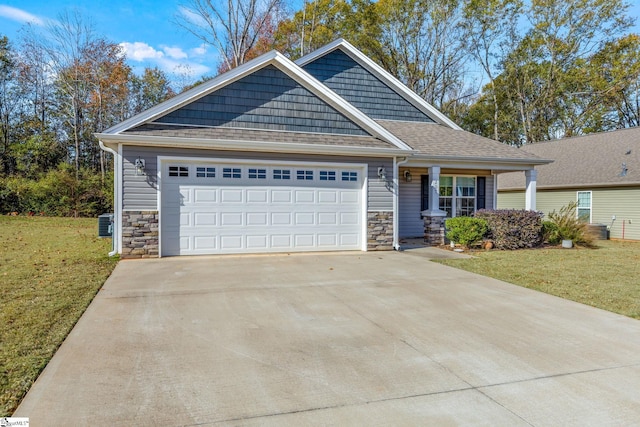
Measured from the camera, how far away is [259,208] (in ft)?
32.4

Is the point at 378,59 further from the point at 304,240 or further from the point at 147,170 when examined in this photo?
the point at 147,170

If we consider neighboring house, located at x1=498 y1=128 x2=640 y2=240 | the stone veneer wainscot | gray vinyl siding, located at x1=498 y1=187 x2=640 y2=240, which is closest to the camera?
the stone veneer wainscot

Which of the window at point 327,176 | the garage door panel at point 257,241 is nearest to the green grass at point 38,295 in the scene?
the garage door panel at point 257,241

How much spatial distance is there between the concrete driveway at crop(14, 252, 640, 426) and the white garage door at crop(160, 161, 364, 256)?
321 cm

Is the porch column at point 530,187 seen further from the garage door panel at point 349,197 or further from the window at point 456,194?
the garage door panel at point 349,197

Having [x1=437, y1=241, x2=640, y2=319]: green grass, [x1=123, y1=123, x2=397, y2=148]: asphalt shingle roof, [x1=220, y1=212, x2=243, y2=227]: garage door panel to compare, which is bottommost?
[x1=437, y1=241, x2=640, y2=319]: green grass

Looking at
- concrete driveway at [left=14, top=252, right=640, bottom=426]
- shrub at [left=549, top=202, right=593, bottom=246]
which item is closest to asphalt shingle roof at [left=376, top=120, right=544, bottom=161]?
shrub at [left=549, top=202, right=593, bottom=246]

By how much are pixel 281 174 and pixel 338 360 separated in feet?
22.9

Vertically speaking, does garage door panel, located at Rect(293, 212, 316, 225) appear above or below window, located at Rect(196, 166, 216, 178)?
below

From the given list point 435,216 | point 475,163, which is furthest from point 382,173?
point 475,163

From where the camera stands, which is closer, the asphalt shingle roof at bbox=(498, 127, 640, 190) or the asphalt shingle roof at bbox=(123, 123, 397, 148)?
the asphalt shingle roof at bbox=(123, 123, 397, 148)

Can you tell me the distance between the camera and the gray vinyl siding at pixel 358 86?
14.4m

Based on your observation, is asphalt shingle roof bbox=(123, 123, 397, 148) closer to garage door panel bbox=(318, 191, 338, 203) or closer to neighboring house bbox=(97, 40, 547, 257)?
neighboring house bbox=(97, 40, 547, 257)

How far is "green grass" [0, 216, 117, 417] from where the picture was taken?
3314 mm
